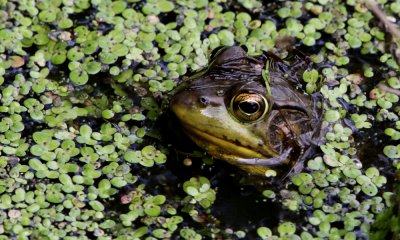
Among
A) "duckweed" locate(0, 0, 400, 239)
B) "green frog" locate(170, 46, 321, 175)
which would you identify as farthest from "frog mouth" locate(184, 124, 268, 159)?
"duckweed" locate(0, 0, 400, 239)

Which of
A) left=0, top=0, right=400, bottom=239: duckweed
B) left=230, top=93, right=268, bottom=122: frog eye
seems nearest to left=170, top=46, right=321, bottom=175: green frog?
left=230, top=93, right=268, bottom=122: frog eye

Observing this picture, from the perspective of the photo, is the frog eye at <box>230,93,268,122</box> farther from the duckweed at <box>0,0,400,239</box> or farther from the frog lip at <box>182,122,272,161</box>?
the duckweed at <box>0,0,400,239</box>

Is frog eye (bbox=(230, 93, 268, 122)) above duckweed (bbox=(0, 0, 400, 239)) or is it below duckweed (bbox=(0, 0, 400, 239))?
above

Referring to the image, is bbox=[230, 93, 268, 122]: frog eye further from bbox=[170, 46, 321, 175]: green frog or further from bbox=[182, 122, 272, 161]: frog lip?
bbox=[182, 122, 272, 161]: frog lip

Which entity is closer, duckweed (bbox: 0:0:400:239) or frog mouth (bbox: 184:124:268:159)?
duckweed (bbox: 0:0:400:239)

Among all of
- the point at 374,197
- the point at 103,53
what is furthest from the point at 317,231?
the point at 103,53

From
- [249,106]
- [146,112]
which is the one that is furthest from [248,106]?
Answer: [146,112]

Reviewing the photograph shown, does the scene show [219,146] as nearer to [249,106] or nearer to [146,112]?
[249,106]

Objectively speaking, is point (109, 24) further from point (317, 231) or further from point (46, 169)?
point (317, 231)
